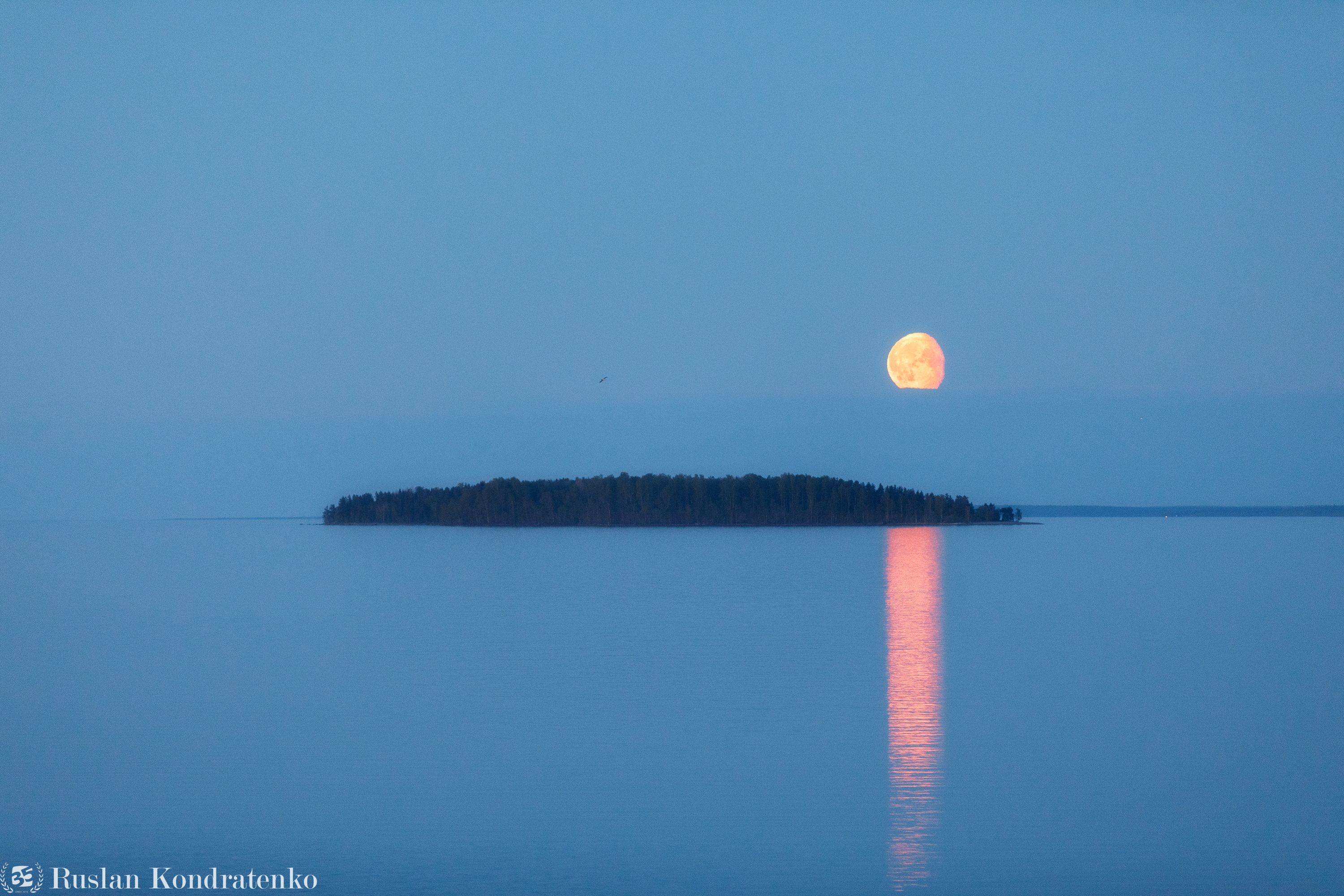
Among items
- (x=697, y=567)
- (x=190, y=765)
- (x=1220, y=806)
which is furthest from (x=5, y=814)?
(x=697, y=567)

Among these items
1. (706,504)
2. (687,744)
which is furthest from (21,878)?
(706,504)

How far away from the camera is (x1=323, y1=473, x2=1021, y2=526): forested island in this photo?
98062 millimetres

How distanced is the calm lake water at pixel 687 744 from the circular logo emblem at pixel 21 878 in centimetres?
13

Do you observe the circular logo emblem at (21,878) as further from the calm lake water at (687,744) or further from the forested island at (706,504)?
the forested island at (706,504)

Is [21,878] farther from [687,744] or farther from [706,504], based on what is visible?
[706,504]

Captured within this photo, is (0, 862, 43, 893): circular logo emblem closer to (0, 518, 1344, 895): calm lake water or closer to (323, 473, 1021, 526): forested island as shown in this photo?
(0, 518, 1344, 895): calm lake water

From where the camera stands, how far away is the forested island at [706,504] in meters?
98.1

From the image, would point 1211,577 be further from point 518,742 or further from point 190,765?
point 190,765

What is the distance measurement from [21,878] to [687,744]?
5001mm

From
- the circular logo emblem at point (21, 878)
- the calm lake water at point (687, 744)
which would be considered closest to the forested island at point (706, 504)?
the calm lake water at point (687, 744)

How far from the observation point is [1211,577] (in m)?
31.7

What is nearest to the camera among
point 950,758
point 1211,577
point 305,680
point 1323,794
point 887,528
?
point 1323,794

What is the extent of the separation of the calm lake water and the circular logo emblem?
13 centimetres

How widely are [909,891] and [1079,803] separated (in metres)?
2.25
